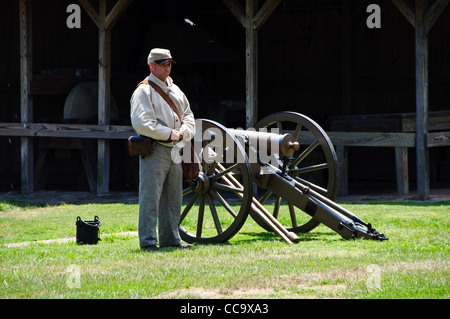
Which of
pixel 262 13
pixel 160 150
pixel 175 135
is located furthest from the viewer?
pixel 262 13

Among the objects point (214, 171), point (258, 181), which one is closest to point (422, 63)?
point (258, 181)

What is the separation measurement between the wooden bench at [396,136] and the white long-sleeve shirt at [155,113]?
6.89 meters

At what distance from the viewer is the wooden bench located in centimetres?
1329

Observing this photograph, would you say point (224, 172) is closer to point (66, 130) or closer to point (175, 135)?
point (175, 135)

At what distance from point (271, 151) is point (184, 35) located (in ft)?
36.3

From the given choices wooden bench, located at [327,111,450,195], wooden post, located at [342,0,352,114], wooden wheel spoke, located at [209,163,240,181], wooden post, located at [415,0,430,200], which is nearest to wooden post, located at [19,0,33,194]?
wooden bench, located at [327,111,450,195]

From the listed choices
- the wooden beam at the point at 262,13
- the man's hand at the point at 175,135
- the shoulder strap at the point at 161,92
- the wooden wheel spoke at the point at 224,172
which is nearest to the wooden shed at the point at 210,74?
the wooden beam at the point at 262,13

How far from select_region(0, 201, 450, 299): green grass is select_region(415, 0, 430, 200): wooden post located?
3.71m

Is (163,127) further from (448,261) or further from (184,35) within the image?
(184,35)

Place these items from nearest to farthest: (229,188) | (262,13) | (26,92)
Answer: (229,188), (262,13), (26,92)

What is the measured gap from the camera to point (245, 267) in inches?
236

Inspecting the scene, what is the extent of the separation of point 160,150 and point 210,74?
12.4m

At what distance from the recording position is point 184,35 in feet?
61.0

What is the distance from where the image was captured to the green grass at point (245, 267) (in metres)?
5.08
